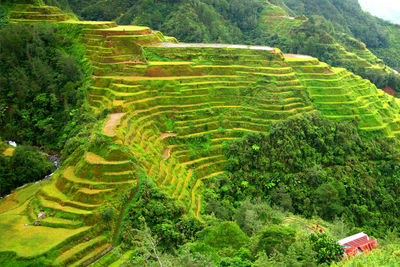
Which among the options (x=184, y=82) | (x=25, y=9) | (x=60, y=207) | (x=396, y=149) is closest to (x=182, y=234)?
(x=60, y=207)

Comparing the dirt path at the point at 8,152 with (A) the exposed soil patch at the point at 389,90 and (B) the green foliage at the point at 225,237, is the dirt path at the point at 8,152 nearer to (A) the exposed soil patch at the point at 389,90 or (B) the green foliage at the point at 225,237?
(B) the green foliage at the point at 225,237

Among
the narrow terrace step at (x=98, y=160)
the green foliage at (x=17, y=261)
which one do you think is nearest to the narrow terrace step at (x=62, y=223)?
the green foliage at (x=17, y=261)

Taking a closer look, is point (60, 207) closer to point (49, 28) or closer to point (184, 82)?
point (184, 82)

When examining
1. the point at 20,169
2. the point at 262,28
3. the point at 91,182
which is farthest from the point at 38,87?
the point at 262,28

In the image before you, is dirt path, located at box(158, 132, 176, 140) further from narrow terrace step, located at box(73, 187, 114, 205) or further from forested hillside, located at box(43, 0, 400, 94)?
forested hillside, located at box(43, 0, 400, 94)

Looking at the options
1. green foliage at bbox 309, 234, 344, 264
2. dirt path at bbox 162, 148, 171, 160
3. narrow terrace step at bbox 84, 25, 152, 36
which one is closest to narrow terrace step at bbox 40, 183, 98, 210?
dirt path at bbox 162, 148, 171, 160

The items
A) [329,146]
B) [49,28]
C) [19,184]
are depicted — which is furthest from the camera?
[49,28]
